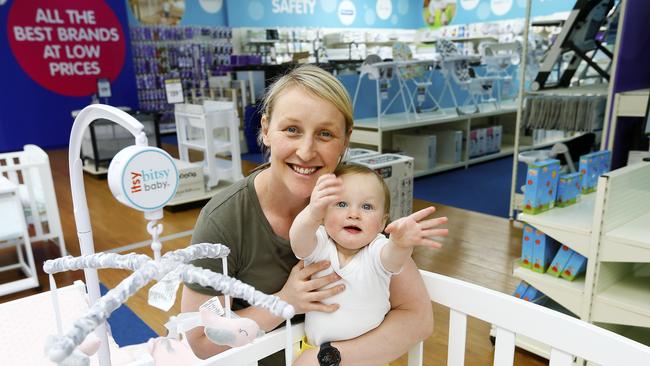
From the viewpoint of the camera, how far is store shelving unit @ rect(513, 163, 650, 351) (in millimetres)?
1808

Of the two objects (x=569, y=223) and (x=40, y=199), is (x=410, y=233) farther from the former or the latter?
(x=40, y=199)

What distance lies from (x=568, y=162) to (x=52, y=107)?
8747 millimetres

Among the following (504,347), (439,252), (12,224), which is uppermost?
(504,347)

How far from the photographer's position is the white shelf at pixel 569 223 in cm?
195

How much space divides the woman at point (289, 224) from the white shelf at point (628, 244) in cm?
116

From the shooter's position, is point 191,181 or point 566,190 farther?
point 191,181

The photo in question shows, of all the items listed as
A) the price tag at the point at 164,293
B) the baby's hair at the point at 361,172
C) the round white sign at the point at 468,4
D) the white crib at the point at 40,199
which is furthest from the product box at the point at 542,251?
the round white sign at the point at 468,4

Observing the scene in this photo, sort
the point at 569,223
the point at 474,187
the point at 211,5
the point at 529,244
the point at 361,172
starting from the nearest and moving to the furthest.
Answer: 1. the point at 361,172
2. the point at 569,223
3. the point at 529,244
4. the point at 474,187
5. the point at 211,5

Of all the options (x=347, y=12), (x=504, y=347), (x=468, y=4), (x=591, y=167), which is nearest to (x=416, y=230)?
(x=504, y=347)

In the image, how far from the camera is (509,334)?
102cm

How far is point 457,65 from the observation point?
6.36m

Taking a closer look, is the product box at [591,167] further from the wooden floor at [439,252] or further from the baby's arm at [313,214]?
the baby's arm at [313,214]

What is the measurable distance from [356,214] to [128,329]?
212 cm

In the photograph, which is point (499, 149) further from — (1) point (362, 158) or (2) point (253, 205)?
(2) point (253, 205)
